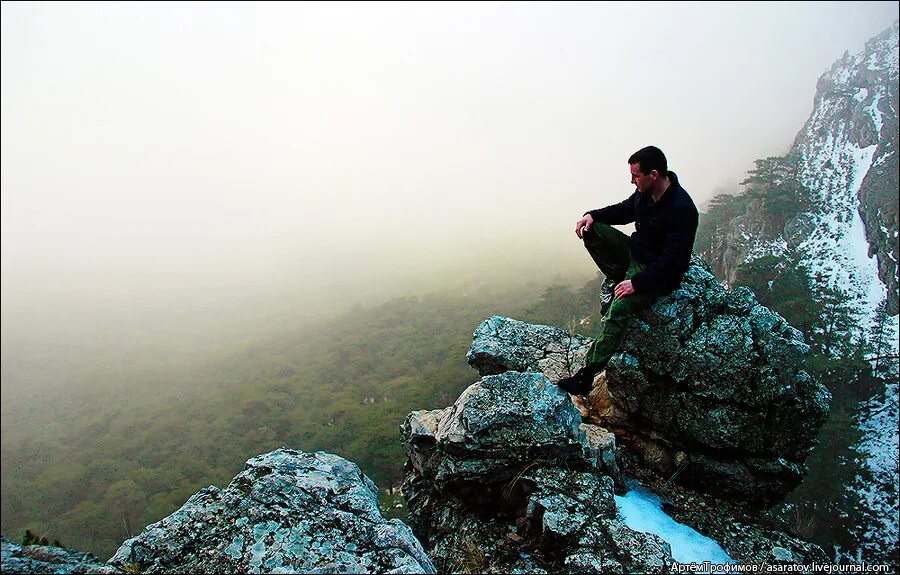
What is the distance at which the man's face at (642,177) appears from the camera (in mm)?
7863

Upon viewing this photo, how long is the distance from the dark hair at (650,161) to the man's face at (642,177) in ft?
0.17

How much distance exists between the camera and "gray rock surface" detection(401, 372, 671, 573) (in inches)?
256

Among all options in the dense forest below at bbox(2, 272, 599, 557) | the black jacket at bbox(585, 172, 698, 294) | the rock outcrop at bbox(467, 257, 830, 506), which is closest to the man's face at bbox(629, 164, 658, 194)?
the black jacket at bbox(585, 172, 698, 294)

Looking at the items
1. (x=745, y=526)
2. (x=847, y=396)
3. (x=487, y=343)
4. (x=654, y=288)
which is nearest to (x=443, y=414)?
(x=487, y=343)

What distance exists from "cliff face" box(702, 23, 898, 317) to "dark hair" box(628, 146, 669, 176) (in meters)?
55.6

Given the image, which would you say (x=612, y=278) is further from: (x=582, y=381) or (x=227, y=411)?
(x=227, y=411)

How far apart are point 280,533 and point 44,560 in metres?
2.51

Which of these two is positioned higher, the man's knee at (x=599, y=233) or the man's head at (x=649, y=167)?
the man's head at (x=649, y=167)

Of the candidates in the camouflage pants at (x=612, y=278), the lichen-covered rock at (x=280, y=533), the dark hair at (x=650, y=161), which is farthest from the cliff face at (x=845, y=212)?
the lichen-covered rock at (x=280, y=533)

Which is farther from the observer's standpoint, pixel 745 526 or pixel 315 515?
pixel 745 526

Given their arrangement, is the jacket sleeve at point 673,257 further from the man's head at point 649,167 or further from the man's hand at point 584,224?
the man's hand at point 584,224

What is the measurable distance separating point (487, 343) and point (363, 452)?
5253 cm

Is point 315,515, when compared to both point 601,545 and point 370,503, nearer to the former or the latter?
point 370,503

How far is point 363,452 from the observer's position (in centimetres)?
5875
